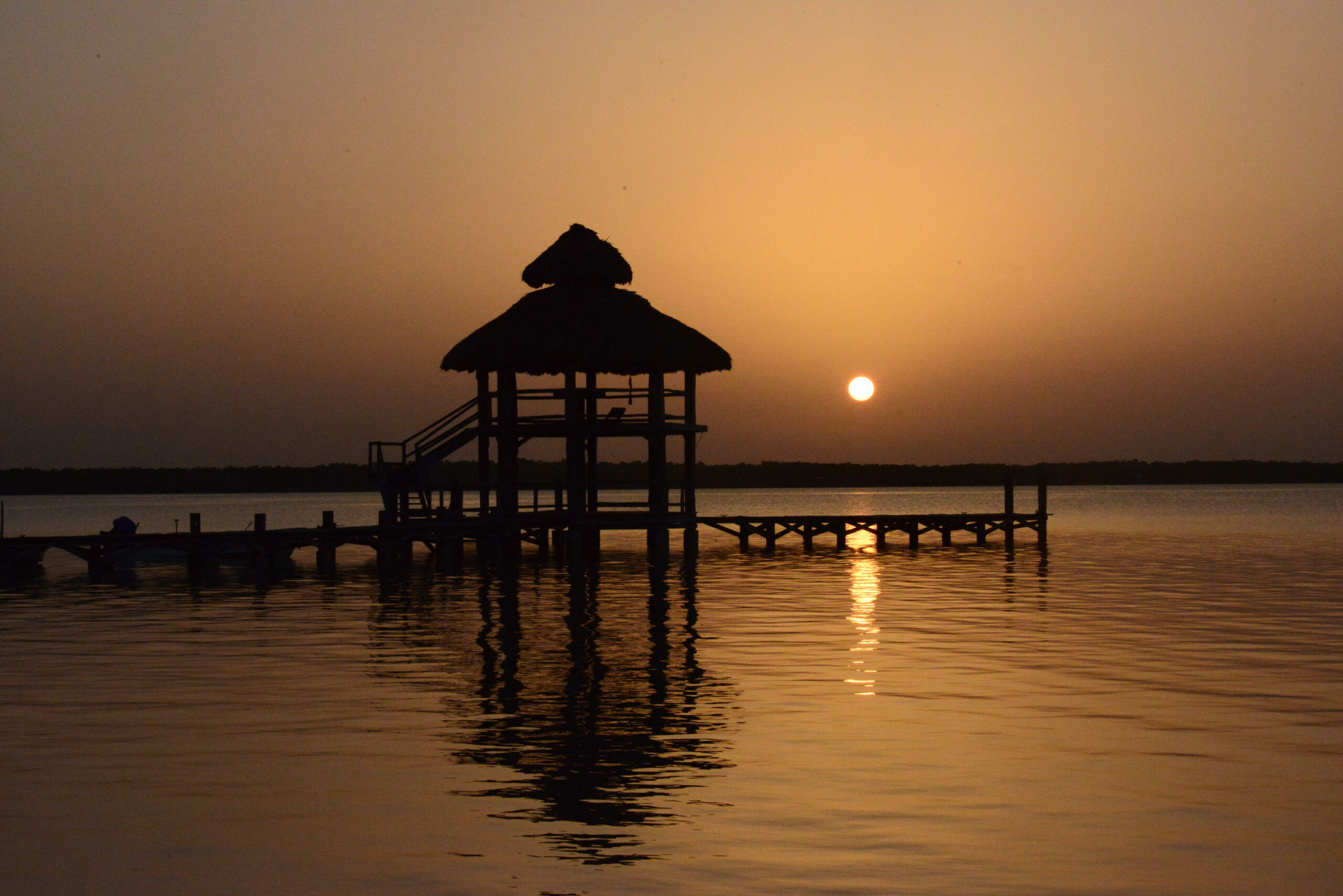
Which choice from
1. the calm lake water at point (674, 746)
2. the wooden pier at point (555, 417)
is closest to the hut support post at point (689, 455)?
the wooden pier at point (555, 417)

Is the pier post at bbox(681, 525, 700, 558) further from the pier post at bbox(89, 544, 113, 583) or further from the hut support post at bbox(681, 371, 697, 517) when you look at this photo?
the pier post at bbox(89, 544, 113, 583)

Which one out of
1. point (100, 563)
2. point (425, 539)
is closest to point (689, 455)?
point (425, 539)

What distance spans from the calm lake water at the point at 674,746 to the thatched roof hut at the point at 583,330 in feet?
35.8

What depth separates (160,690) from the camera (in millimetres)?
15859

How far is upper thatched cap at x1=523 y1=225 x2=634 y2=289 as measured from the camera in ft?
128

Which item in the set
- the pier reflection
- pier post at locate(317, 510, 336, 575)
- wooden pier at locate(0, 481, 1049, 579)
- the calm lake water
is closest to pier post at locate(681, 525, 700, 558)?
wooden pier at locate(0, 481, 1049, 579)

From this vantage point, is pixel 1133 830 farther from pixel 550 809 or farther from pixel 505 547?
pixel 505 547

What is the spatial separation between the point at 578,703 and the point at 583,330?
2337 cm

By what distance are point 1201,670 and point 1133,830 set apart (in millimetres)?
8498

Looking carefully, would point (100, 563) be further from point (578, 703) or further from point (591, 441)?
point (578, 703)

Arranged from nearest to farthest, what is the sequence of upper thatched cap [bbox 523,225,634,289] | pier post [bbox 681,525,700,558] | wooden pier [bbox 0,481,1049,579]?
wooden pier [bbox 0,481,1049,579] → upper thatched cap [bbox 523,225,634,289] → pier post [bbox 681,525,700,558]

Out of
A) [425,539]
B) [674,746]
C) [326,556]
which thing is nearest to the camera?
[674,746]

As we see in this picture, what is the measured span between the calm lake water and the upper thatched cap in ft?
44.4

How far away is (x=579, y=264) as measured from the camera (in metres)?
38.9
